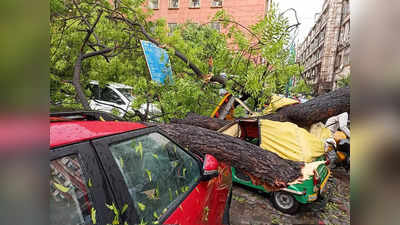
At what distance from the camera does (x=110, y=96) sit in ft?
11.9

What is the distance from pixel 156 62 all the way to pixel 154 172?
1916 millimetres

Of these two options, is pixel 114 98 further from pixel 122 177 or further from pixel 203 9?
pixel 122 177

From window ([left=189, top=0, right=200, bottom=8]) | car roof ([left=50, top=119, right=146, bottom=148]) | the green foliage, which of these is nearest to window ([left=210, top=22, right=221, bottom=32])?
the green foliage

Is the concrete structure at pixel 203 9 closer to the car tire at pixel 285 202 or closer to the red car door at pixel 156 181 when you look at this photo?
the red car door at pixel 156 181

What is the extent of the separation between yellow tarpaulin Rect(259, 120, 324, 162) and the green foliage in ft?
2.20

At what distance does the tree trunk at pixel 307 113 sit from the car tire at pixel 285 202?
149 cm

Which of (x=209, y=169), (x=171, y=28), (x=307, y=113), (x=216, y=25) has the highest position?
(x=216, y=25)

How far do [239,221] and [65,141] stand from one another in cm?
245

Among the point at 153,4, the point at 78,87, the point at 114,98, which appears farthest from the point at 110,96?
the point at 153,4

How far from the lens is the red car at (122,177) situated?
2.65 feet

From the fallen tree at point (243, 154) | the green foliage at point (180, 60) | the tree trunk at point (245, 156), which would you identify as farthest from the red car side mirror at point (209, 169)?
the green foliage at point (180, 60)
